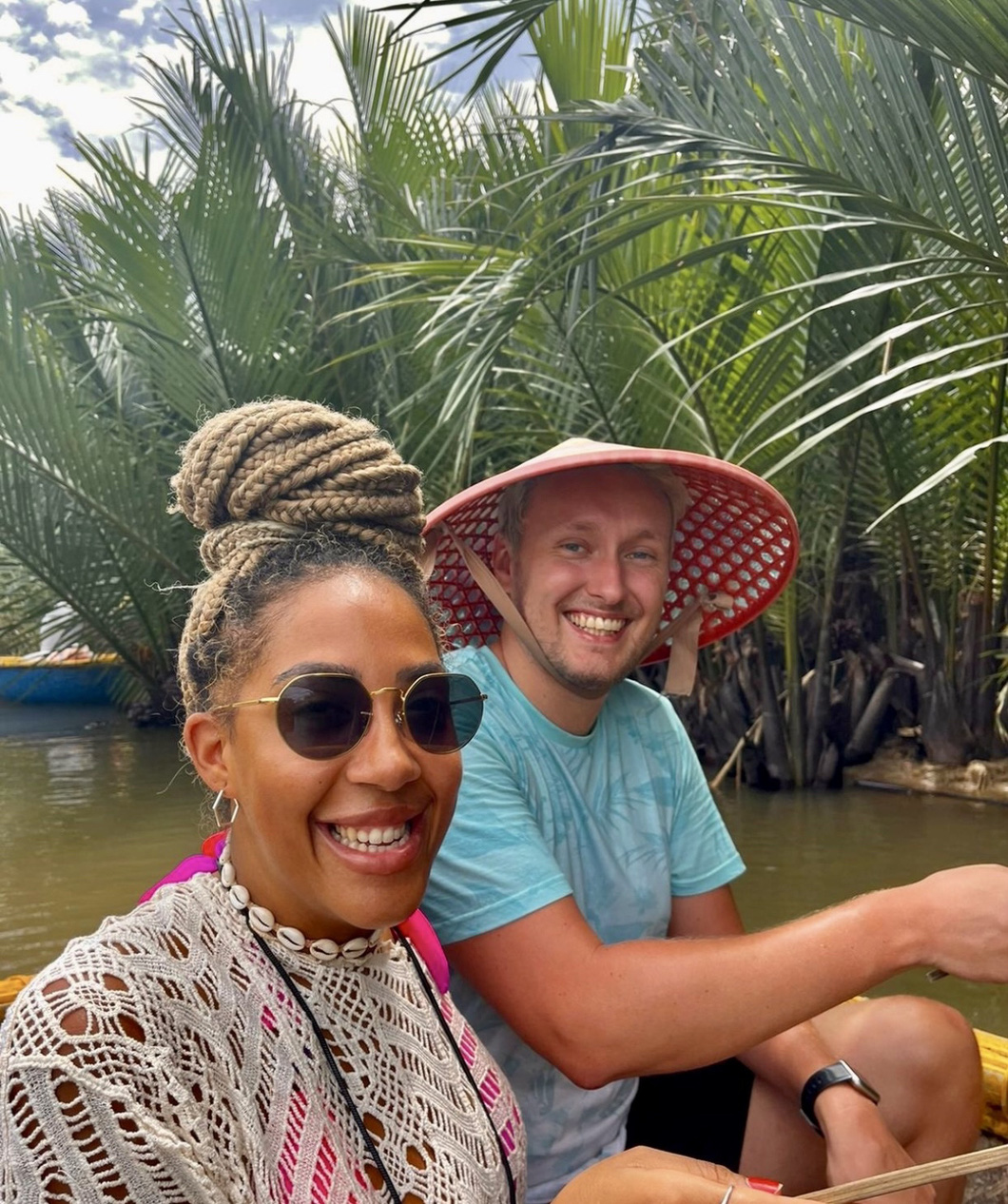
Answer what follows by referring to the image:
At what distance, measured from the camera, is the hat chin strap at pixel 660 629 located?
1.63m

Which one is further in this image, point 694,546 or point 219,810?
point 694,546

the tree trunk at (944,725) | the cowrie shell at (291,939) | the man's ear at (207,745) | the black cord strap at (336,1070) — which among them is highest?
the man's ear at (207,745)

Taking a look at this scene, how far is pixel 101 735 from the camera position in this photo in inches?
404

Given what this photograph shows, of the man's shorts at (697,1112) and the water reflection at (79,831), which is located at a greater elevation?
the man's shorts at (697,1112)

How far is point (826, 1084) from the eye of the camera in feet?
Result: 4.95

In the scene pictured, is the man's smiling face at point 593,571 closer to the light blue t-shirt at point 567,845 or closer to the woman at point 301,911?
the light blue t-shirt at point 567,845

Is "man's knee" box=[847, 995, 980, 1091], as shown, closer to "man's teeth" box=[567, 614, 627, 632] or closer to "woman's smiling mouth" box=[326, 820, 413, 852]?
"man's teeth" box=[567, 614, 627, 632]

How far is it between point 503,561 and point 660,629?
1.04ft

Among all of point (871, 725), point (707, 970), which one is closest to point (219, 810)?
point (707, 970)

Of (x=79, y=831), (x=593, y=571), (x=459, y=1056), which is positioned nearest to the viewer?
(x=459, y=1056)

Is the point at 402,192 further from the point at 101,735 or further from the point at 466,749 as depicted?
the point at 466,749

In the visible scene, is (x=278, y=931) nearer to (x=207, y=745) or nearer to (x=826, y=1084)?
(x=207, y=745)

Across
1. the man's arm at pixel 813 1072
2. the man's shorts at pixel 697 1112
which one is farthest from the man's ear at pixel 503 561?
the man's shorts at pixel 697 1112

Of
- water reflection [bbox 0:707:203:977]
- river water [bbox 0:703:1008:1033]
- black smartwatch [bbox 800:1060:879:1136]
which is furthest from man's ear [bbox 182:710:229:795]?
water reflection [bbox 0:707:203:977]
